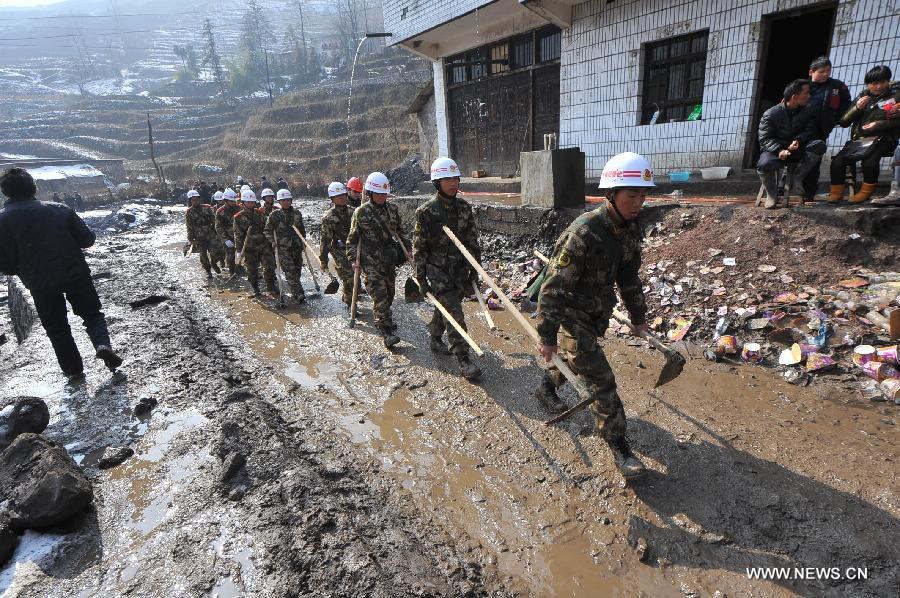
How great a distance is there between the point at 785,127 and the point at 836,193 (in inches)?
38.7

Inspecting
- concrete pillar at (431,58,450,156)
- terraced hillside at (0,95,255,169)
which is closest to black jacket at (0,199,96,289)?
concrete pillar at (431,58,450,156)

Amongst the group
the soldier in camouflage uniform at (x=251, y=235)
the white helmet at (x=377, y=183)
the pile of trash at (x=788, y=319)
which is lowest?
the pile of trash at (x=788, y=319)

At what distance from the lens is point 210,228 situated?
976cm

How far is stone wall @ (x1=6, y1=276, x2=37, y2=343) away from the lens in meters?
7.58

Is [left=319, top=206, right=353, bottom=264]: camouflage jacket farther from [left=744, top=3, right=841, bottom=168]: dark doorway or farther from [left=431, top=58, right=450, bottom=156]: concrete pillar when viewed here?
[left=431, top=58, right=450, bottom=156]: concrete pillar

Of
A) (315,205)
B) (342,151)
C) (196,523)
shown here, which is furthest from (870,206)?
(342,151)

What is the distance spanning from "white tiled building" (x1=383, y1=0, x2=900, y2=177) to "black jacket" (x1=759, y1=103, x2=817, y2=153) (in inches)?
67.3

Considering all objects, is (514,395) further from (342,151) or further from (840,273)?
(342,151)

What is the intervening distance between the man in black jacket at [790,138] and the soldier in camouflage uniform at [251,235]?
25.2 feet

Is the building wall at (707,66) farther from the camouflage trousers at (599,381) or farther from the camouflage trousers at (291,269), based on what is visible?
the camouflage trousers at (291,269)

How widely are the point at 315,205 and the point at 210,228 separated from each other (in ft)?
37.7

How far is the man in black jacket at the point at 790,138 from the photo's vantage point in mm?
4934

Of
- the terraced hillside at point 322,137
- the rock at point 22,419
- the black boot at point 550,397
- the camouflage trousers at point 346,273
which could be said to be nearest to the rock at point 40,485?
the rock at point 22,419

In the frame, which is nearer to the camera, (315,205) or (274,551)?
(274,551)
